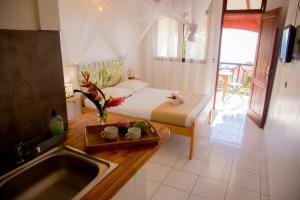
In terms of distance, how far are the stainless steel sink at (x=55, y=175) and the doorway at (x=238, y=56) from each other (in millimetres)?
5349

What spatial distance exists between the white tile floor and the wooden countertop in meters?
1.04

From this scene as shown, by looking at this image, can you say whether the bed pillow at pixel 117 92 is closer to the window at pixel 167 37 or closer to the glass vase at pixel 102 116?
the window at pixel 167 37

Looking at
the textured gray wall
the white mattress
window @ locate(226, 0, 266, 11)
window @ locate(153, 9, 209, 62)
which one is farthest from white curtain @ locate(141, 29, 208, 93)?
the textured gray wall

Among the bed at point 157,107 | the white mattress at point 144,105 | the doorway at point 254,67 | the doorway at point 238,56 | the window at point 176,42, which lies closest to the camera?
the bed at point 157,107

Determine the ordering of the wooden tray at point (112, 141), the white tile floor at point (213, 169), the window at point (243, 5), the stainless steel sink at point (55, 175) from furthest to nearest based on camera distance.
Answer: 1. the window at point (243, 5)
2. the white tile floor at point (213, 169)
3. the wooden tray at point (112, 141)
4. the stainless steel sink at point (55, 175)

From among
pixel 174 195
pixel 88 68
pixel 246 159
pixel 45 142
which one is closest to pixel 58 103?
pixel 45 142

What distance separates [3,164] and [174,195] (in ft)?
5.48

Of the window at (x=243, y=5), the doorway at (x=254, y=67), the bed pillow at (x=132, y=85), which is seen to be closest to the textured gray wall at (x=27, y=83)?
the bed pillow at (x=132, y=85)

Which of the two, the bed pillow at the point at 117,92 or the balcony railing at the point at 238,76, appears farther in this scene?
the balcony railing at the point at 238,76

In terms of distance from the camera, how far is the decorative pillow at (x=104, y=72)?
356 cm

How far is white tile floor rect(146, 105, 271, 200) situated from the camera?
2.30 m

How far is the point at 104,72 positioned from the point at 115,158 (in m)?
2.86

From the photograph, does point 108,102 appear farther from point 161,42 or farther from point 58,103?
point 161,42

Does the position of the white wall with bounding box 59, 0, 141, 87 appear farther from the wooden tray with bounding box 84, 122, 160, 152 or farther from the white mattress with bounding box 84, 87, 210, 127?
the wooden tray with bounding box 84, 122, 160, 152
